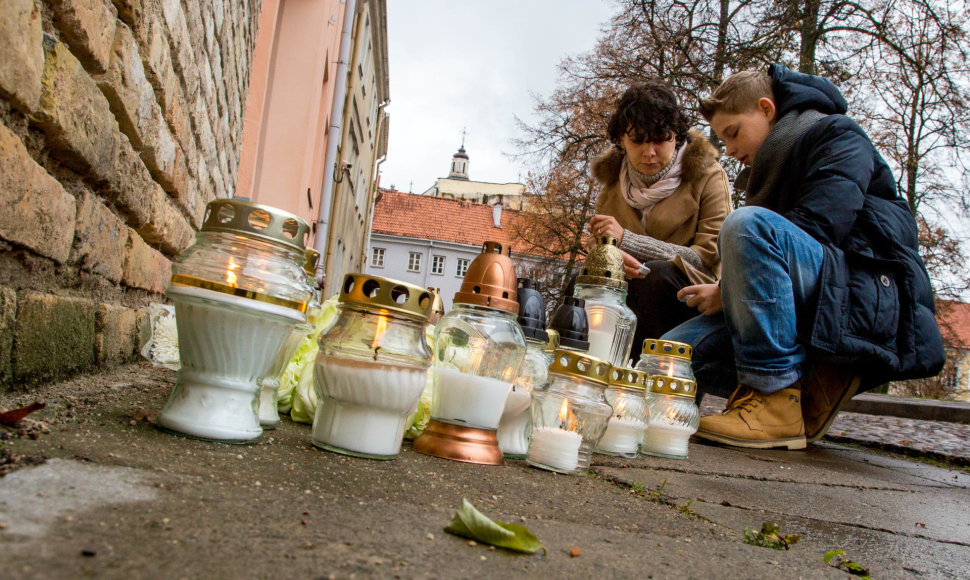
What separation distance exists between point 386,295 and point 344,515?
0.57 metres

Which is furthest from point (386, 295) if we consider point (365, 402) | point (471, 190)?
point (471, 190)

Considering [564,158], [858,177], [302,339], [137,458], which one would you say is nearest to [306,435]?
[302,339]

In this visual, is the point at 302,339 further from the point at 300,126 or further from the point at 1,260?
the point at 300,126

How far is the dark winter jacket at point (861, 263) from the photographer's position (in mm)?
2924

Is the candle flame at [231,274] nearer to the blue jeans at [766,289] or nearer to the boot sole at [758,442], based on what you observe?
the blue jeans at [766,289]

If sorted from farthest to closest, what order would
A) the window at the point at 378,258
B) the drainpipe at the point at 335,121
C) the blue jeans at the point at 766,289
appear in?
the window at the point at 378,258
the drainpipe at the point at 335,121
the blue jeans at the point at 766,289

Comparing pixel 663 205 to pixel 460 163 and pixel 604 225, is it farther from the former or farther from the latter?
pixel 460 163

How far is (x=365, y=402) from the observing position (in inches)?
56.5

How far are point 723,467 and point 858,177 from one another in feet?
4.62

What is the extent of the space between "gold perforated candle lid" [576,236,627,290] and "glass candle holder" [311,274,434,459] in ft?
3.98

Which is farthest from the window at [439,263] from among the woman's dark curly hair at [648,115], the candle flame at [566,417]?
the candle flame at [566,417]

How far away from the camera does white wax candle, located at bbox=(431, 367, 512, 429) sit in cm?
166

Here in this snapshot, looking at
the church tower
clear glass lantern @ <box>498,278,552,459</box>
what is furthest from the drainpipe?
the church tower

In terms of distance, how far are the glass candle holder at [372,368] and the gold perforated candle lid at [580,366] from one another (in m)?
0.43
